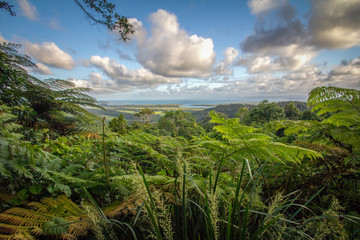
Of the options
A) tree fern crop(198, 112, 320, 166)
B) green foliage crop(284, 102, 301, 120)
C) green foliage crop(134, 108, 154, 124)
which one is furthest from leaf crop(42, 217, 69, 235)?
green foliage crop(134, 108, 154, 124)

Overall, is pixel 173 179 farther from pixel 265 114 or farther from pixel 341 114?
pixel 265 114

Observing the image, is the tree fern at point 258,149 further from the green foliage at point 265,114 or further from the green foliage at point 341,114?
the green foliage at point 265,114

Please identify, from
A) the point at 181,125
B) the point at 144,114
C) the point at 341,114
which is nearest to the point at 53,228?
the point at 341,114

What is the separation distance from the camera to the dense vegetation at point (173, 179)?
0.85 metres

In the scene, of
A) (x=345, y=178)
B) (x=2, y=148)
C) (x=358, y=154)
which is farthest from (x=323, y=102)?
(x=2, y=148)

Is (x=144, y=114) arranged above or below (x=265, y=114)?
below

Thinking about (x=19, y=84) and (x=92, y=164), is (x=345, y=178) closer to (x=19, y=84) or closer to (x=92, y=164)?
(x=92, y=164)

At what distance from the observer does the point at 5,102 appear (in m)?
2.72

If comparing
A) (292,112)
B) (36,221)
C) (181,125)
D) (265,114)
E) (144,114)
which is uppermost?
(36,221)

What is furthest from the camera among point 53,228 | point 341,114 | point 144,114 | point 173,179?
point 144,114

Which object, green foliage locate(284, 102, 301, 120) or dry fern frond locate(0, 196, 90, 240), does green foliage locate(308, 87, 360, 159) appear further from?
green foliage locate(284, 102, 301, 120)

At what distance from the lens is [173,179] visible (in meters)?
1.27

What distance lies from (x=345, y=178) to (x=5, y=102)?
206 inches

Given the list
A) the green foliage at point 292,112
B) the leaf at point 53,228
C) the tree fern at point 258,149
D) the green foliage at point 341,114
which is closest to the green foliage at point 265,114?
the green foliage at point 292,112
